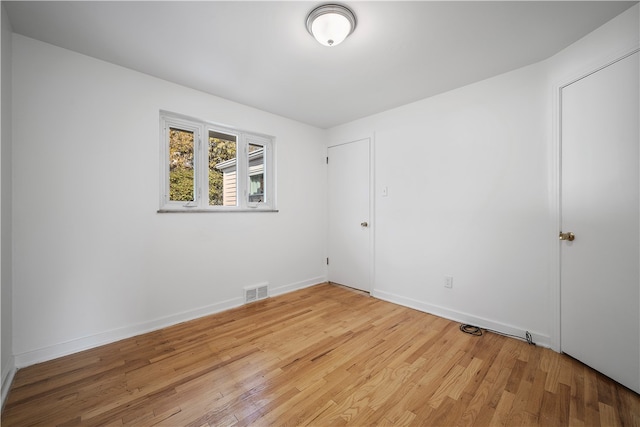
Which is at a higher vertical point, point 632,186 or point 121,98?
point 121,98

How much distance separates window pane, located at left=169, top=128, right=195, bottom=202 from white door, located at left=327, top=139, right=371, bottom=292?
2.00m

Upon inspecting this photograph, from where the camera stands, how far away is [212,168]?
9.55 ft

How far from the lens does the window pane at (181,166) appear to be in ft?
8.63

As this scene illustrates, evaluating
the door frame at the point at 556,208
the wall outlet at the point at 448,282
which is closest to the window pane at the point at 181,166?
the wall outlet at the point at 448,282

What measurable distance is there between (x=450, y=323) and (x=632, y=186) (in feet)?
5.73

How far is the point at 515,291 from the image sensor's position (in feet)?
7.53

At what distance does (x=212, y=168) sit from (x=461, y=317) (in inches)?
124

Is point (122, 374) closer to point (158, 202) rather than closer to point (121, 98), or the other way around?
point (158, 202)

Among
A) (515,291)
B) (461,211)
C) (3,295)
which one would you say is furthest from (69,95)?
(515,291)

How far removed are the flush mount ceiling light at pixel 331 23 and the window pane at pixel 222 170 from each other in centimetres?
171

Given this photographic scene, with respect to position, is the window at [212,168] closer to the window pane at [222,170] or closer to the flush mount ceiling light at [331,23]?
the window pane at [222,170]

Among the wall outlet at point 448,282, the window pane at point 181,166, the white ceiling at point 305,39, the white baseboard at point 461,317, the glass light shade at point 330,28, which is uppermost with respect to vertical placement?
the white ceiling at point 305,39

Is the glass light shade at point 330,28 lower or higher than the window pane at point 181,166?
higher

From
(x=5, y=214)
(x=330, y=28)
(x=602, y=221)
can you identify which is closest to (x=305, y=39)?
(x=330, y=28)
